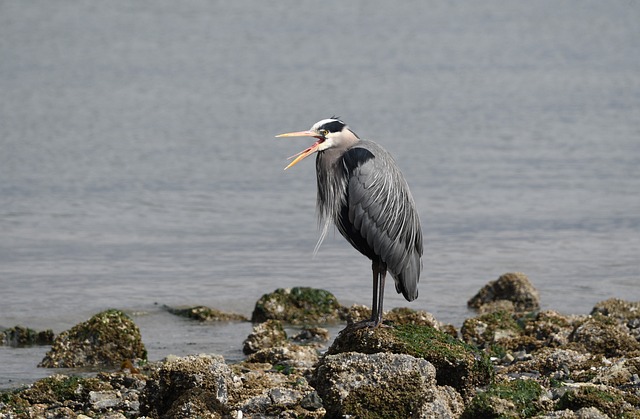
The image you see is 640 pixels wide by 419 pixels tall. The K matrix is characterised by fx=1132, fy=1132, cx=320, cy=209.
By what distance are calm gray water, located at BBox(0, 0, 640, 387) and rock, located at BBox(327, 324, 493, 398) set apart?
12.4ft

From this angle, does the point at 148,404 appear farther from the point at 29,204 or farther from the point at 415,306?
the point at 29,204

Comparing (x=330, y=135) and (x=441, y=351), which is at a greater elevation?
(x=330, y=135)

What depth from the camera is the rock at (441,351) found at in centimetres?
789

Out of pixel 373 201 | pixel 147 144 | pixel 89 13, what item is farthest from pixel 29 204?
pixel 89 13

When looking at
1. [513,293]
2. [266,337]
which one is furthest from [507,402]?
[513,293]

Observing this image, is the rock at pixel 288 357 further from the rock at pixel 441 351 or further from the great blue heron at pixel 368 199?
the rock at pixel 441 351

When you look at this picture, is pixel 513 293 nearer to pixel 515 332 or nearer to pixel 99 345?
pixel 515 332

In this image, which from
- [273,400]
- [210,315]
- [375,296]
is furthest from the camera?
[210,315]

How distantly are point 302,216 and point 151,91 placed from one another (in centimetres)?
1782

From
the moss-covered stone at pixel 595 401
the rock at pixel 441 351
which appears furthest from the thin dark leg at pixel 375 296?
the moss-covered stone at pixel 595 401

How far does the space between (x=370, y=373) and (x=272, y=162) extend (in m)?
18.0

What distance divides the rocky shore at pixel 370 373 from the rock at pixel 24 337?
12 millimetres

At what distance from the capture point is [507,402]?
7.15m

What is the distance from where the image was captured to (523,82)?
40562mm
